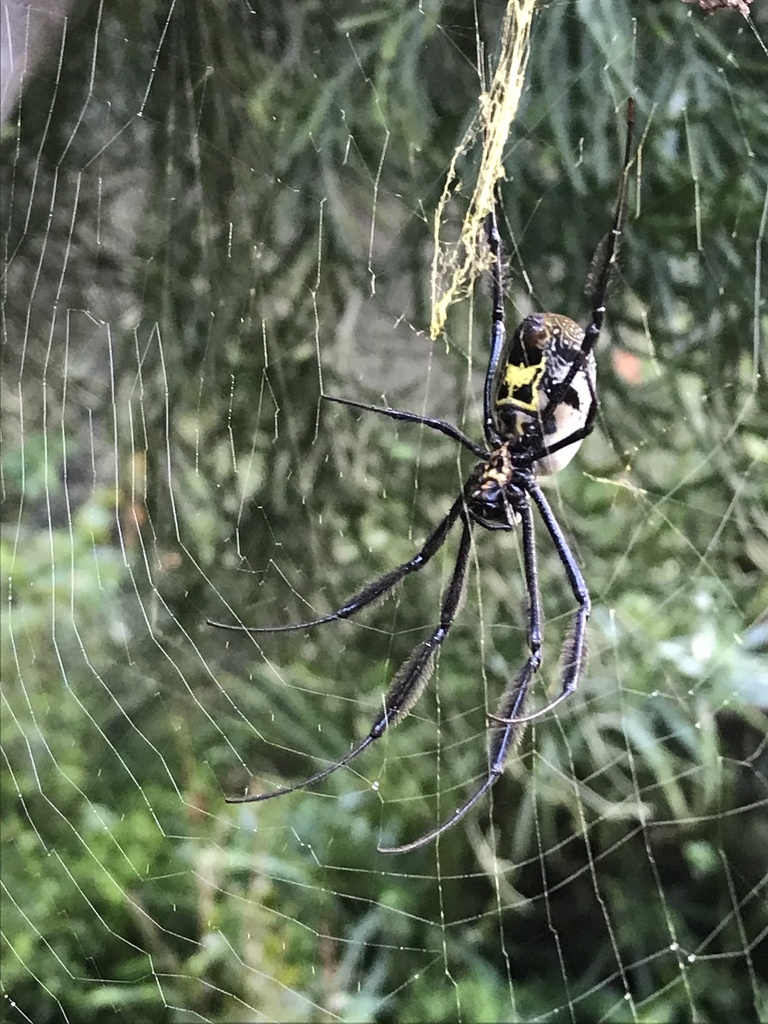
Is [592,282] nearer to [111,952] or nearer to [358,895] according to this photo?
[358,895]

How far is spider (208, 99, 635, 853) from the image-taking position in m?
0.51

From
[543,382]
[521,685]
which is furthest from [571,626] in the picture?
[543,382]

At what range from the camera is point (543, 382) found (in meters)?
0.52

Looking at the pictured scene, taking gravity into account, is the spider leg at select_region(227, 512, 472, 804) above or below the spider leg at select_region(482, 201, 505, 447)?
below

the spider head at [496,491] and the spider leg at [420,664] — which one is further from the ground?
the spider head at [496,491]

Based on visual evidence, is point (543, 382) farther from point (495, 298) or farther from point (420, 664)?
point (420, 664)

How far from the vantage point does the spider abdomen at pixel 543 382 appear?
0.51 meters

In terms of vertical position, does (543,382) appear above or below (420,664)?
above

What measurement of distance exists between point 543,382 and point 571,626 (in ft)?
0.56

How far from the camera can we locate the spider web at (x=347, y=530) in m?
0.55

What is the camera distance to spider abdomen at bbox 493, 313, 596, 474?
0.51m

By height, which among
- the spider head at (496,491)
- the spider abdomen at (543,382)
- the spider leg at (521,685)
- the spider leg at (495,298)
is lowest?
the spider leg at (521,685)

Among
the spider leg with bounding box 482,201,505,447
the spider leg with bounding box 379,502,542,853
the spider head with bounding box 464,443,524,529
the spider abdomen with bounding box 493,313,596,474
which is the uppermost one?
the spider leg with bounding box 482,201,505,447

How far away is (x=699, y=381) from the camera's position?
1.84ft
